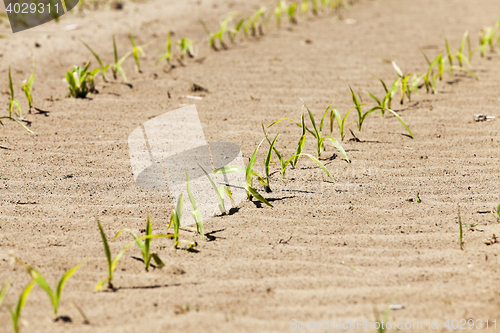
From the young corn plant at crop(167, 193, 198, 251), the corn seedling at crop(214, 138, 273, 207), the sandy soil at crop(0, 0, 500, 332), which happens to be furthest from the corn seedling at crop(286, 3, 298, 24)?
the young corn plant at crop(167, 193, 198, 251)

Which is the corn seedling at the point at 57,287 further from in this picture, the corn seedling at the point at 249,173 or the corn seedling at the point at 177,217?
the corn seedling at the point at 249,173

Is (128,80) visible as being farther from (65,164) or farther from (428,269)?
(428,269)

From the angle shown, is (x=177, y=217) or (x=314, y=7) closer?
(x=177, y=217)

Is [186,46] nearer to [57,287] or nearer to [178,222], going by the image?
[178,222]

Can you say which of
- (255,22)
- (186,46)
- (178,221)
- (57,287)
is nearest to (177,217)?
(178,221)

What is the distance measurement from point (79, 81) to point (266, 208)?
1.76m

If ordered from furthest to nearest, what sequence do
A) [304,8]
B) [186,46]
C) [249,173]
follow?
[304,8] → [186,46] → [249,173]

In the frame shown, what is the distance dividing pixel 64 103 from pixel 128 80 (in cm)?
56

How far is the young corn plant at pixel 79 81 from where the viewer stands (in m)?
2.98

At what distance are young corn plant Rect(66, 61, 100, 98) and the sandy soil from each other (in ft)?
0.24

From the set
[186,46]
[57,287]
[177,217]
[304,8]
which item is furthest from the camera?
[304,8]

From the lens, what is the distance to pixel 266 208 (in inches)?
80.6

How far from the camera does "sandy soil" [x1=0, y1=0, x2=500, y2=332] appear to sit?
4.83ft

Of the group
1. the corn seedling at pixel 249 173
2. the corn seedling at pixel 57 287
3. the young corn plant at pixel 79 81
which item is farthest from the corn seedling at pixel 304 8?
the corn seedling at pixel 57 287
